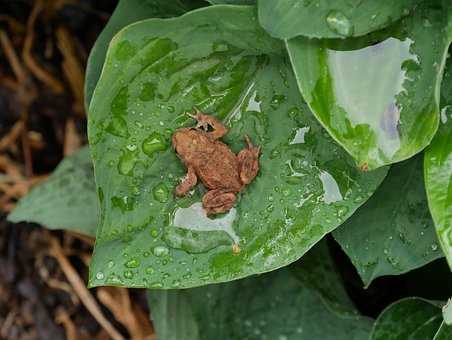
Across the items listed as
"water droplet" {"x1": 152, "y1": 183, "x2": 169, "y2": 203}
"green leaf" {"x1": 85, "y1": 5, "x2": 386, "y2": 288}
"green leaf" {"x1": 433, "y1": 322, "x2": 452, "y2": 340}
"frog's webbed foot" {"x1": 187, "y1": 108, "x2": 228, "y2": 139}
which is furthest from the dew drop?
"green leaf" {"x1": 433, "y1": 322, "x2": 452, "y2": 340}

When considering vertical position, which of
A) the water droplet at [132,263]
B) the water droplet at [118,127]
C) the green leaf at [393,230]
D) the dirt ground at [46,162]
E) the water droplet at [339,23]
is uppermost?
the water droplet at [339,23]

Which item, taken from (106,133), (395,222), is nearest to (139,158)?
(106,133)

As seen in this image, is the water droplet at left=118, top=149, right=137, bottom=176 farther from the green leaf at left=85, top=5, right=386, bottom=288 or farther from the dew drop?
the dew drop

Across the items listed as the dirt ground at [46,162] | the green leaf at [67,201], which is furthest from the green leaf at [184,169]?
the dirt ground at [46,162]

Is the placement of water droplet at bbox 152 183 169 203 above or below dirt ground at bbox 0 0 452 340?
above

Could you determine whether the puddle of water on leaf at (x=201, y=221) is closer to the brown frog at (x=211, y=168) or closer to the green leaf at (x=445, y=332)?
the brown frog at (x=211, y=168)

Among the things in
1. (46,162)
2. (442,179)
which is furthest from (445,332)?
(46,162)
